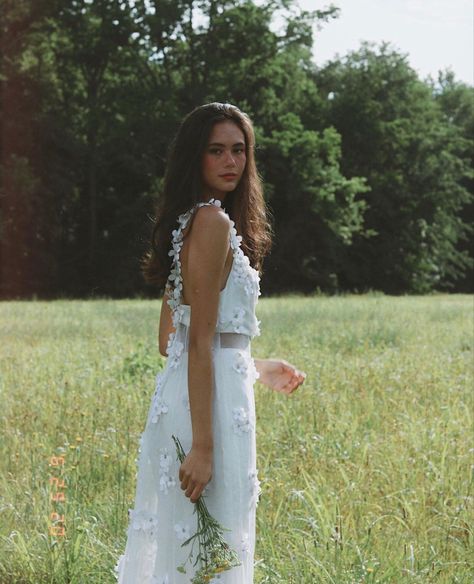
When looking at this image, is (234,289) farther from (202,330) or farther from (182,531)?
(182,531)

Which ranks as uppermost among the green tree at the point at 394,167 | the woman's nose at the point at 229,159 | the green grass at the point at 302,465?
the green tree at the point at 394,167

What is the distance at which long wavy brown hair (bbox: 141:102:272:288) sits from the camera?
8.96 ft

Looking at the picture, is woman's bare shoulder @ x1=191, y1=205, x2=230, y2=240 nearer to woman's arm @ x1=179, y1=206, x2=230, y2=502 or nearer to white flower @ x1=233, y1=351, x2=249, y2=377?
woman's arm @ x1=179, y1=206, x2=230, y2=502

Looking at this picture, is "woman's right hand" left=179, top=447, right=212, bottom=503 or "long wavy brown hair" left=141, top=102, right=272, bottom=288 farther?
"long wavy brown hair" left=141, top=102, right=272, bottom=288

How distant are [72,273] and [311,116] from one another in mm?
15283

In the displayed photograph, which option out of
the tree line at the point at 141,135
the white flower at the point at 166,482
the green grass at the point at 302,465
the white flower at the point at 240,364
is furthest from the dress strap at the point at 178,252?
the tree line at the point at 141,135

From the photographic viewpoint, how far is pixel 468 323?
49.6 feet

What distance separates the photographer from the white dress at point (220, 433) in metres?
2.64

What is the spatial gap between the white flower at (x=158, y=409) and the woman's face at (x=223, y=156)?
720 mm

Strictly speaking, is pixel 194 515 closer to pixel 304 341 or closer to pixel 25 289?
pixel 304 341

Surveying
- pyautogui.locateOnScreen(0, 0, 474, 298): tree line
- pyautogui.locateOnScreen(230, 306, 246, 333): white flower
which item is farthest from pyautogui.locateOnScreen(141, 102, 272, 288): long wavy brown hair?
pyautogui.locateOnScreen(0, 0, 474, 298): tree line

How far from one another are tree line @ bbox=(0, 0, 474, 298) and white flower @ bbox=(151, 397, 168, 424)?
94.3 ft

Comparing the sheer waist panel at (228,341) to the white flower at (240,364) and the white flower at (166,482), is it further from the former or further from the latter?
the white flower at (166,482)

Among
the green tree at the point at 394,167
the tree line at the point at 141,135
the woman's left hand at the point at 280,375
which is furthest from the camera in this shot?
the green tree at the point at 394,167
